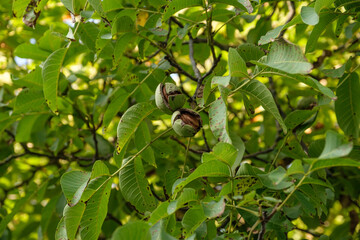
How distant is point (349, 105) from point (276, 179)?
71cm

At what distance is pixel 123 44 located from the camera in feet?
5.03

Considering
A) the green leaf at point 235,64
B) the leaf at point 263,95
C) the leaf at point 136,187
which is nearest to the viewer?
the green leaf at point 235,64

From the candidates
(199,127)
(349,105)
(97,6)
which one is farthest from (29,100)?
(349,105)

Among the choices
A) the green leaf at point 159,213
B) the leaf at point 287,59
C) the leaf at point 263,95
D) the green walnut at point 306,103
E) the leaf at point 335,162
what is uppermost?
the leaf at point 287,59

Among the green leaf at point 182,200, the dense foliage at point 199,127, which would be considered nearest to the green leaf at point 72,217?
the dense foliage at point 199,127

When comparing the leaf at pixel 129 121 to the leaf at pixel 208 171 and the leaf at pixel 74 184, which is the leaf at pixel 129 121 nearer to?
the leaf at pixel 74 184

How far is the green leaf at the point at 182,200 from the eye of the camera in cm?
99

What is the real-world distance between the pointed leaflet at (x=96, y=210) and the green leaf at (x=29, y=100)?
2.72 ft

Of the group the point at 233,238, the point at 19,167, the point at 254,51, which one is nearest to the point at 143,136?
the point at 254,51

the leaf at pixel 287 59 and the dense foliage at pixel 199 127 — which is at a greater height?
the leaf at pixel 287 59

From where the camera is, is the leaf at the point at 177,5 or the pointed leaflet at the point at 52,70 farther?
the pointed leaflet at the point at 52,70

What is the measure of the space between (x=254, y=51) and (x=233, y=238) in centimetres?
63

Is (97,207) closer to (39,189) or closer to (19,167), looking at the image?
(39,189)

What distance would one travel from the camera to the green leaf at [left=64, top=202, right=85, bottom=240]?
1205mm
